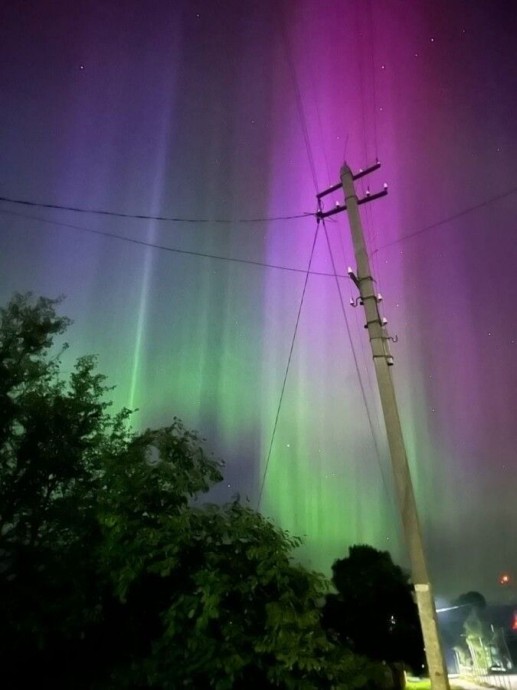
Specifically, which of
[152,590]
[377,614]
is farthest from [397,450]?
[377,614]

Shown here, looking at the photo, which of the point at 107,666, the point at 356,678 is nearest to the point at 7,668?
the point at 107,666

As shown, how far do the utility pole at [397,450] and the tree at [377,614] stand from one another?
2770 centimetres

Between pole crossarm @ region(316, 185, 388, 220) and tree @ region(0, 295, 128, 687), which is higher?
pole crossarm @ region(316, 185, 388, 220)

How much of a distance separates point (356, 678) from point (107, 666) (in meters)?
5.33

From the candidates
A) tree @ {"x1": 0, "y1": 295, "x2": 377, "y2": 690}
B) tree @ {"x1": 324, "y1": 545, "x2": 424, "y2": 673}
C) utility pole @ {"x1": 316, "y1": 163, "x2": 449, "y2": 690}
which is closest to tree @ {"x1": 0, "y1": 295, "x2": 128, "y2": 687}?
tree @ {"x1": 0, "y1": 295, "x2": 377, "y2": 690}

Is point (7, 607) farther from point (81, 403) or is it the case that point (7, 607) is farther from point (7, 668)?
point (81, 403)

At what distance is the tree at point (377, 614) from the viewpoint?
3522cm

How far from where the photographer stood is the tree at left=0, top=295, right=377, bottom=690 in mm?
10078

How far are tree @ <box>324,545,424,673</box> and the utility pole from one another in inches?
1090

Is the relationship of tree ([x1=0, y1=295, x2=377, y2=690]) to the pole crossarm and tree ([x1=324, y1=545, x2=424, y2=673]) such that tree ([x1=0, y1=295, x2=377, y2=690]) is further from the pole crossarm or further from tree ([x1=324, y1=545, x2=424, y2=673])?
tree ([x1=324, y1=545, x2=424, y2=673])

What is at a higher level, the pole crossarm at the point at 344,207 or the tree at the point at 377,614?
the pole crossarm at the point at 344,207

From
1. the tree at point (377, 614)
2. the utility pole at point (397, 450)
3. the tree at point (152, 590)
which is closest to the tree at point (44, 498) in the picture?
the tree at point (152, 590)

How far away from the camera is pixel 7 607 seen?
12.6m

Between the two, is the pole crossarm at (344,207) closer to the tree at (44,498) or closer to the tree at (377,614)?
the tree at (44,498)
